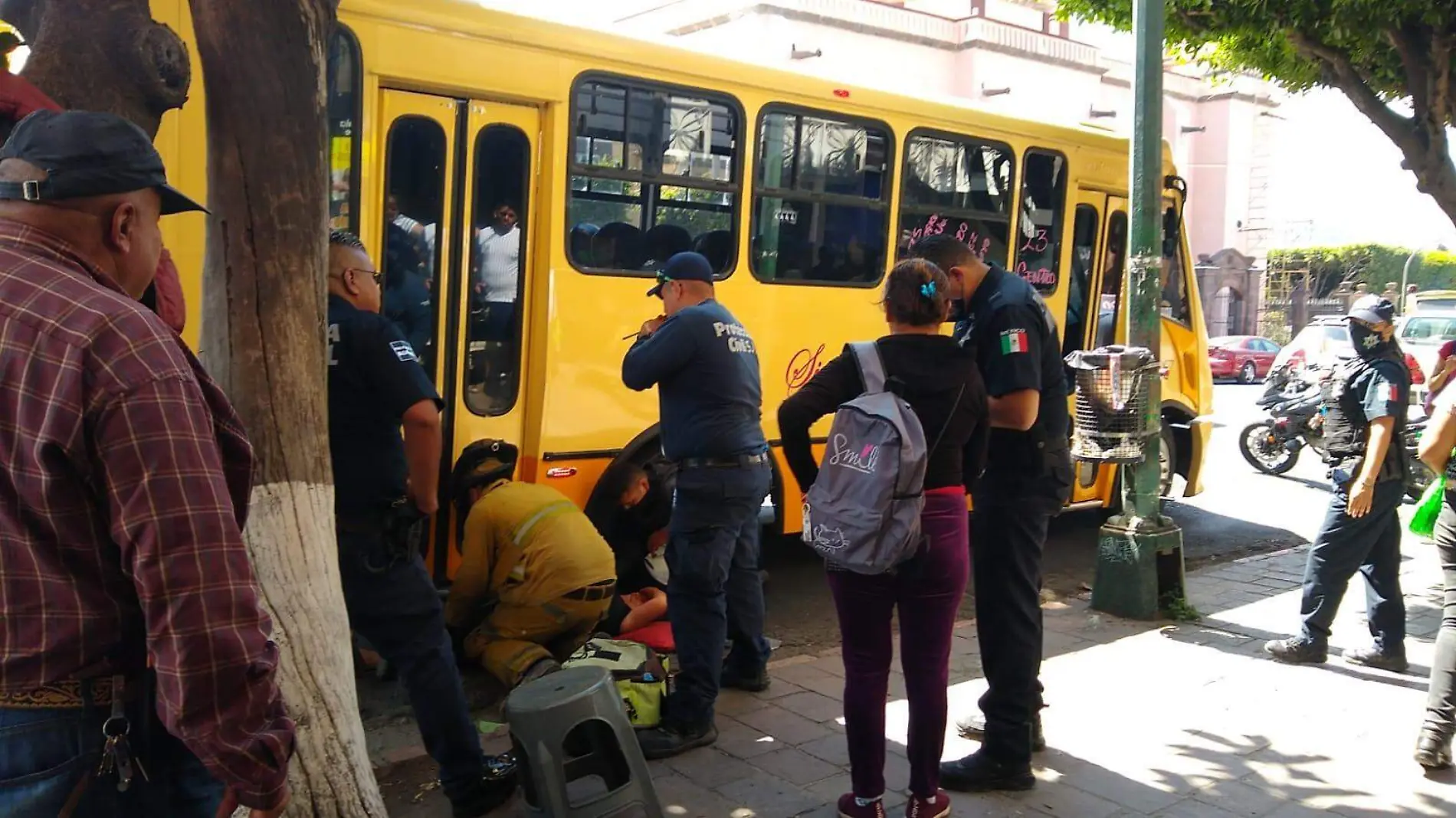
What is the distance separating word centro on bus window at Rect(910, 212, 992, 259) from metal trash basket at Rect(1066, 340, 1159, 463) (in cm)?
124

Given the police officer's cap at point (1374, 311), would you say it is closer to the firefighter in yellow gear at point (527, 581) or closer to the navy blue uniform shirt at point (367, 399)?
the firefighter in yellow gear at point (527, 581)

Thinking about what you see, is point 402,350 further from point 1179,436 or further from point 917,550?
point 1179,436

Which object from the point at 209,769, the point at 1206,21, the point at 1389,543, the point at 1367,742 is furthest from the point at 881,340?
the point at 1206,21

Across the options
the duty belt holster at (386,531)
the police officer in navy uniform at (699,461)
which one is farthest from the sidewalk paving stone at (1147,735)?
the duty belt holster at (386,531)

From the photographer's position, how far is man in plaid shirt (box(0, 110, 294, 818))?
5.47 feet

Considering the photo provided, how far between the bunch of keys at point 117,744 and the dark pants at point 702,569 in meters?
2.72

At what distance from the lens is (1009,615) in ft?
13.5

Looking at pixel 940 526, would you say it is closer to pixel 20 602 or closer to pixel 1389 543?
pixel 20 602

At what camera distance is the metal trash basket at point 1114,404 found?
6312 mm

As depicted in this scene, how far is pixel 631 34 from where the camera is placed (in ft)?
19.7

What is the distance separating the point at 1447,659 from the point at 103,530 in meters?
4.56

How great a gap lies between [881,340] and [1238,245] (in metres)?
44.9

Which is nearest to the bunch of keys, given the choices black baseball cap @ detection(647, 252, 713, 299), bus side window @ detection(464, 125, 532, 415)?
black baseball cap @ detection(647, 252, 713, 299)

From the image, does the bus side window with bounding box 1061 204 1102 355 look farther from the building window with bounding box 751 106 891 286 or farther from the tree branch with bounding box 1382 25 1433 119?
the tree branch with bounding box 1382 25 1433 119
